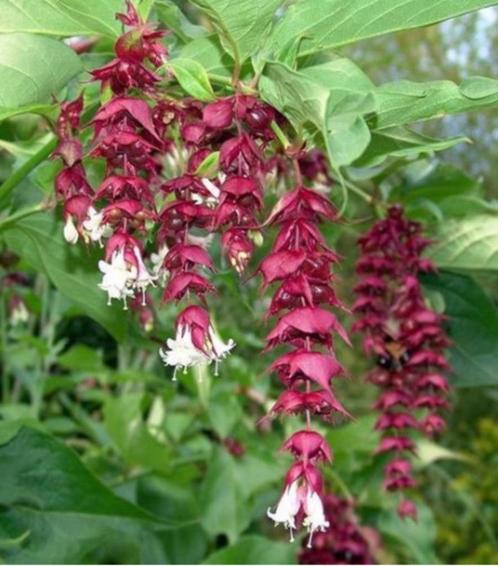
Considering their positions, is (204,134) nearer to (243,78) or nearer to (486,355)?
(243,78)

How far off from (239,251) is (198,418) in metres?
1.27

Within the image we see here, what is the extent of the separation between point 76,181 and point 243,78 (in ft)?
0.49

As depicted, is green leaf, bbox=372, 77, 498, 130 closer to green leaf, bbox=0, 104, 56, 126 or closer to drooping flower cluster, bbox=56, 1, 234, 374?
drooping flower cluster, bbox=56, 1, 234, 374

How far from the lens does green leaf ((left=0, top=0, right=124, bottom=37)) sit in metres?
0.75

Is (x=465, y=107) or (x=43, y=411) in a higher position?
(x=43, y=411)

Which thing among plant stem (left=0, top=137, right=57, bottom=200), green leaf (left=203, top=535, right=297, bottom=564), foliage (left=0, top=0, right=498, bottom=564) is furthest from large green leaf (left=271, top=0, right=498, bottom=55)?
green leaf (left=203, top=535, right=297, bottom=564)

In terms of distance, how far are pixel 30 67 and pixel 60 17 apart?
0.15 ft

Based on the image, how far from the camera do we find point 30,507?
114 cm

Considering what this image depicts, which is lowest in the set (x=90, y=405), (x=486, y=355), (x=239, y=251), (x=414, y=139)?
(x=239, y=251)

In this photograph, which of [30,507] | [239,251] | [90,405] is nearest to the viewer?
[239,251]

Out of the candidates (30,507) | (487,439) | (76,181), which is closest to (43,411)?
(30,507)

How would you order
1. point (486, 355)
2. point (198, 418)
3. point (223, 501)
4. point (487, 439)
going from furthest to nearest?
point (487, 439) < point (198, 418) < point (223, 501) < point (486, 355)

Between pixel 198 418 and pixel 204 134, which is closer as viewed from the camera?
pixel 204 134

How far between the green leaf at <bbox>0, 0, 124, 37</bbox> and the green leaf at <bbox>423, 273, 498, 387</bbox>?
2.14ft
